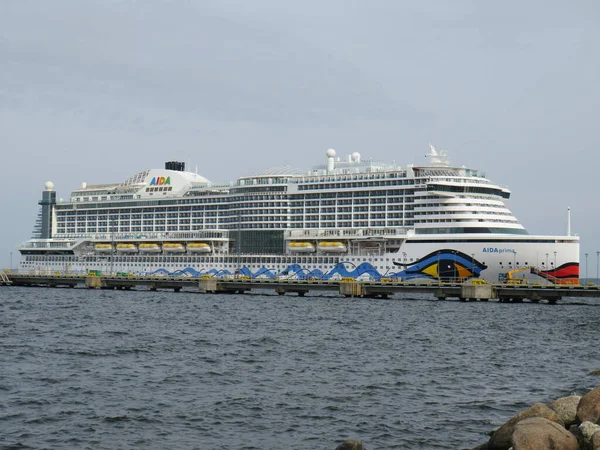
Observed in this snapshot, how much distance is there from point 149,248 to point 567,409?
334 feet

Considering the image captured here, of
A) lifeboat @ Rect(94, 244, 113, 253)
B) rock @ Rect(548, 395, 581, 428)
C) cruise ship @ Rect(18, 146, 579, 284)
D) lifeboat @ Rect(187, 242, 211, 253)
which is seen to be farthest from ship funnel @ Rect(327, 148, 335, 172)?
rock @ Rect(548, 395, 581, 428)

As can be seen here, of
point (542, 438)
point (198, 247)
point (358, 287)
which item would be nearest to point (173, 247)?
point (198, 247)

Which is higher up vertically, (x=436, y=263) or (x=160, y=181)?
(x=160, y=181)

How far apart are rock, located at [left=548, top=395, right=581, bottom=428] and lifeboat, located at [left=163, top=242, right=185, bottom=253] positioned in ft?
316

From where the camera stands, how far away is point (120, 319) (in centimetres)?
5559

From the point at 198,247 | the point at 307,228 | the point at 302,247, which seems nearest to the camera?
the point at 302,247

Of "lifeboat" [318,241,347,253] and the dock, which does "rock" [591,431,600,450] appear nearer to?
the dock

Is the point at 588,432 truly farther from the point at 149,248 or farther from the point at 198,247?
the point at 149,248

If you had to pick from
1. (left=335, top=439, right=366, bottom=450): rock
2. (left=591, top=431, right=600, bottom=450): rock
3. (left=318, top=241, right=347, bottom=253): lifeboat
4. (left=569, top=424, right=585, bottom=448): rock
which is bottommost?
(left=335, top=439, right=366, bottom=450): rock

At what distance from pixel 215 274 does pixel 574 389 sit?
82.4 meters

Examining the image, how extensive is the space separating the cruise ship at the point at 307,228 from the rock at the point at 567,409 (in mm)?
66108

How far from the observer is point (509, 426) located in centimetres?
2019

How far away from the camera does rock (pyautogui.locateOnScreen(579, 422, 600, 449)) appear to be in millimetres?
18284

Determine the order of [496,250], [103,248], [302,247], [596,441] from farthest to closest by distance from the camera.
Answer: [103,248]
[302,247]
[496,250]
[596,441]
